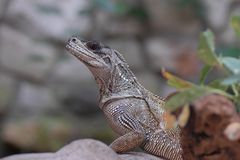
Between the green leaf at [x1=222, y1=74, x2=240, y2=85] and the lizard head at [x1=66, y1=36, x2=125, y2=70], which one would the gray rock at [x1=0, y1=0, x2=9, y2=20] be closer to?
the lizard head at [x1=66, y1=36, x2=125, y2=70]

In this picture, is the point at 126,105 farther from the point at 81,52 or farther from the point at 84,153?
the point at 84,153

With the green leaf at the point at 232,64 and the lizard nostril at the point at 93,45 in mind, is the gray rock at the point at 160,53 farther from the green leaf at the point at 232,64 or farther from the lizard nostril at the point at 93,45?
the green leaf at the point at 232,64

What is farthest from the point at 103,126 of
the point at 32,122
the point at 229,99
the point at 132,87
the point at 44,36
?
the point at 229,99

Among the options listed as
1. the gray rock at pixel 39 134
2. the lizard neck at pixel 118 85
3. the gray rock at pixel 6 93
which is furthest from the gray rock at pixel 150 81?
the lizard neck at pixel 118 85

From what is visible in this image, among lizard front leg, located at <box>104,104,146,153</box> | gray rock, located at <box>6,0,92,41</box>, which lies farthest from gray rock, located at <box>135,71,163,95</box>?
lizard front leg, located at <box>104,104,146,153</box>

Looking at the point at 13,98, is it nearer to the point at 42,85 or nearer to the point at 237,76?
the point at 42,85

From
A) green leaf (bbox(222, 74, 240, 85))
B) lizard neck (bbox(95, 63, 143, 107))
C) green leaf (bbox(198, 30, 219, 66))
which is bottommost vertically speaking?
lizard neck (bbox(95, 63, 143, 107))
